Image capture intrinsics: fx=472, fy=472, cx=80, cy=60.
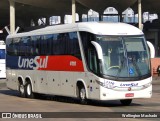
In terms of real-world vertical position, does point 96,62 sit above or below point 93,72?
above

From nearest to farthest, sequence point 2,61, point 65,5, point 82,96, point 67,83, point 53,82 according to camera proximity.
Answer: point 82,96 < point 67,83 < point 53,82 < point 2,61 < point 65,5

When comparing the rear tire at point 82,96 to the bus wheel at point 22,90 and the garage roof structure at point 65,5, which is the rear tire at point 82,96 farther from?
the garage roof structure at point 65,5

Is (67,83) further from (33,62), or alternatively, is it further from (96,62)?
(33,62)

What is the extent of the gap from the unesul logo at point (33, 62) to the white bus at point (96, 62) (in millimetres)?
77

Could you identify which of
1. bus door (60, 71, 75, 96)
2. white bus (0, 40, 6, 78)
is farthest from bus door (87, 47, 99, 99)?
white bus (0, 40, 6, 78)

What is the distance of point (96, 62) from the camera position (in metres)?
18.0

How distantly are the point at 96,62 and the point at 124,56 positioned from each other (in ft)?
3.58

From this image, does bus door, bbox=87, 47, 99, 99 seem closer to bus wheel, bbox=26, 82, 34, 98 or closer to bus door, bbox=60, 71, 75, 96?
bus door, bbox=60, 71, 75, 96

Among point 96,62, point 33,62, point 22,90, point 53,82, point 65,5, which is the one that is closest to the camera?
point 96,62

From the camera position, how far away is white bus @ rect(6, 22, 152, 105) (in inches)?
698

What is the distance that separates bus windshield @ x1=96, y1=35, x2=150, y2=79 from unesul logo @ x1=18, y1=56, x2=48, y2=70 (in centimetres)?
484

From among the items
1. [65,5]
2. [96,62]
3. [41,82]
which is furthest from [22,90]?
[65,5]

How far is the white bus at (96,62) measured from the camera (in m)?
17.7

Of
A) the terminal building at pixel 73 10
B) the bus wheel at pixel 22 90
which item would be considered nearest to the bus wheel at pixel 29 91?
the bus wheel at pixel 22 90
